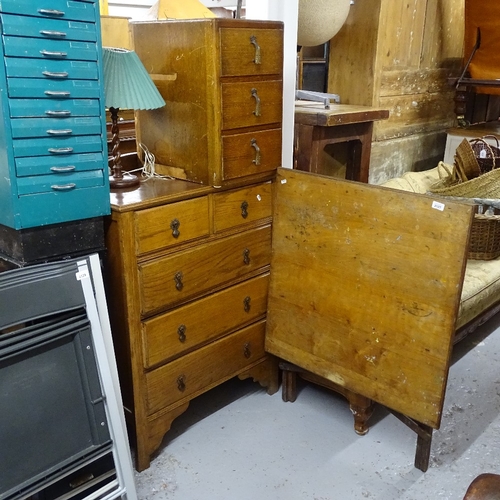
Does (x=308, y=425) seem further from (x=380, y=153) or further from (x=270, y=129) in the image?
(x=380, y=153)

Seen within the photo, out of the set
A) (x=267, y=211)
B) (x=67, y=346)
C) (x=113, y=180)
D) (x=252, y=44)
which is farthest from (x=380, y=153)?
(x=67, y=346)

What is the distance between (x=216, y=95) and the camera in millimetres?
1712

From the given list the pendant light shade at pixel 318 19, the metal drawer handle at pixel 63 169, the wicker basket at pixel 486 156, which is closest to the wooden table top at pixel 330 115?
the pendant light shade at pixel 318 19

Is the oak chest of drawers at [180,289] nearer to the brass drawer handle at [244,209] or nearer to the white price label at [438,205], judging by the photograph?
the brass drawer handle at [244,209]

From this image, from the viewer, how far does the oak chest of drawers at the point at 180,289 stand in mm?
1668

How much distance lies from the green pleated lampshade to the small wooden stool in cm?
132

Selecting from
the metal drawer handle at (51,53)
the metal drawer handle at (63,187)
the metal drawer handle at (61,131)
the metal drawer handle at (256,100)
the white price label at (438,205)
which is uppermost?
the metal drawer handle at (51,53)

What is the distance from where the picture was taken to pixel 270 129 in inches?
75.4

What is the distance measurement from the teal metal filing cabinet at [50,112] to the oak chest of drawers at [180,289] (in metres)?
0.16

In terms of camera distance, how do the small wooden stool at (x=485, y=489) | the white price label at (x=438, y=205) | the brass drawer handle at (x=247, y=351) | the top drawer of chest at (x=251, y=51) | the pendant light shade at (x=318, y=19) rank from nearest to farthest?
1. the small wooden stool at (x=485, y=489)
2. the white price label at (x=438, y=205)
3. the top drawer of chest at (x=251, y=51)
4. the brass drawer handle at (x=247, y=351)
5. the pendant light shade at (x=318, y=19)

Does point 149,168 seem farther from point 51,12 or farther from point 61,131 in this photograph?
point 51,12

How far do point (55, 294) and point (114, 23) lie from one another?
5.63ft

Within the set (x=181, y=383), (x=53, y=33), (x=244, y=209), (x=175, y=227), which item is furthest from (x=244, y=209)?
(x=53, y=33)

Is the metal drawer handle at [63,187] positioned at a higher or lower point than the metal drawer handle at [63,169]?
lower
